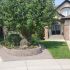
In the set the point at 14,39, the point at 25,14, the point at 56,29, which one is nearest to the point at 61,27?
the point at 56,29

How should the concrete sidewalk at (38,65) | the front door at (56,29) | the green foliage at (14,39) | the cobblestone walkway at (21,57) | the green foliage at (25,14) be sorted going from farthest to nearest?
the front door at (56,29) < the green foliage at (14,39) < the green foliage at (25,14) < the cobblestone walkway at (21,57) < the concrete sidewalk at (38,65)

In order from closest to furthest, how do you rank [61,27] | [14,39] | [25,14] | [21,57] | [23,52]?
[21,57] → [23,52] → [25,14] → [14,39] → [61,27]

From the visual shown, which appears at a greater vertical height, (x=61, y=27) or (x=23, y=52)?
(x=23, y=52)

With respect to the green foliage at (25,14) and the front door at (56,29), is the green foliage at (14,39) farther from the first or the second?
the front door at (56,29)

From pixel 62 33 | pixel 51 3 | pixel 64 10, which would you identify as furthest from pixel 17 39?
pixel 64 10

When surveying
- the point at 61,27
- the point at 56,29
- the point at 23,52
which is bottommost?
the point at 56,29

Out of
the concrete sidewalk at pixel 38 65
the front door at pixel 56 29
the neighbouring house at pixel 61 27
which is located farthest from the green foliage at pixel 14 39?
the front door at pixel 56 29

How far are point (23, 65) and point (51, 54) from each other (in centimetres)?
461

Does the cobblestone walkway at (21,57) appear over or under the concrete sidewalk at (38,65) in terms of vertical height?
under

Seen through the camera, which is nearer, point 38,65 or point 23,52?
point 38,65

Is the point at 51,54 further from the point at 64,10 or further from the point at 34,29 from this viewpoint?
the point at 64,10

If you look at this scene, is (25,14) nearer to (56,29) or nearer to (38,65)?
(38,65)

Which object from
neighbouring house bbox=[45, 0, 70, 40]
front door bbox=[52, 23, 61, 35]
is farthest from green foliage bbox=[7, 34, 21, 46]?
front door bbox=[52, 23, 61, 35]

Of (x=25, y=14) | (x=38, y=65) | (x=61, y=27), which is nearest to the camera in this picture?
(x=38, y=65)
